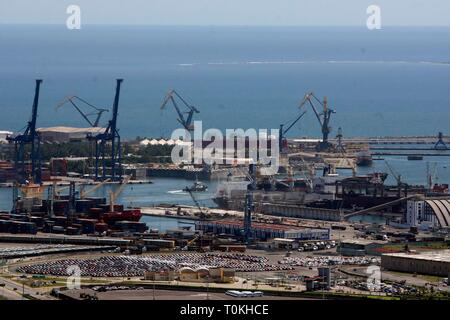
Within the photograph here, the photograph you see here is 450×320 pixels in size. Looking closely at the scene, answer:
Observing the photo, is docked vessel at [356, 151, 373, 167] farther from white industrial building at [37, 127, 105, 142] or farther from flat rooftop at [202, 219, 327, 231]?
flat rooftop at [202, 219, 327, 231]

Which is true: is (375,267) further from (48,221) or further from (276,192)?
(276,192)

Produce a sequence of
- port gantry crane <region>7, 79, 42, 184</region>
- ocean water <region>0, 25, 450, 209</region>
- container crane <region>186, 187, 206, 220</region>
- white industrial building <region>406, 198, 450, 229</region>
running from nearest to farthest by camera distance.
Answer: white industrial building <region>406, 198, 450, 229</region>, container crane <region>186, 187, 206, 220</region>, port gantry crane <region>7, 79, 42, 184</region>, ocean water <region>0, 25, 450, 209</region>

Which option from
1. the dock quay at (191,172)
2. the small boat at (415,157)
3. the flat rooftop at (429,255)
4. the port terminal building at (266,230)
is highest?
the small boat at (415,157)

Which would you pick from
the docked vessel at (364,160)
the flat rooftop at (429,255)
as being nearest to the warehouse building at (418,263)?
the flat rooftop at (429,255)

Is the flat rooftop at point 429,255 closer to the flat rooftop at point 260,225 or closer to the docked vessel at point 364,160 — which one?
the flat rooftop at point 260,225

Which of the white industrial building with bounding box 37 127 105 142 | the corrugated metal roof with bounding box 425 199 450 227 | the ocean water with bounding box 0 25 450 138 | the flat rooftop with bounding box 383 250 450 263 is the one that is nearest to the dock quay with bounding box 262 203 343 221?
the corrugated metal roof with bounding box 425 199 450 227

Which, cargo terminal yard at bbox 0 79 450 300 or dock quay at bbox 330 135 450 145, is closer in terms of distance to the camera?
cargo terminal yard at bbox 0 79 450 300
